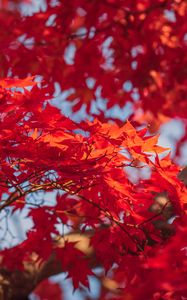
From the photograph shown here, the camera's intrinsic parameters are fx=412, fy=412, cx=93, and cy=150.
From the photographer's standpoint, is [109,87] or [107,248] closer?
[107,248]

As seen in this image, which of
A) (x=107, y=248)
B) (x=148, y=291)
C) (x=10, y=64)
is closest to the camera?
(x=148, y=291)

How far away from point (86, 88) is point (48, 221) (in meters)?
1.23

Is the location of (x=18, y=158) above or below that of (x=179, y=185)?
above

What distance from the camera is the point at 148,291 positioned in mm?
1098

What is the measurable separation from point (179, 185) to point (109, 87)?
165 cm

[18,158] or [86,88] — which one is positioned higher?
[18,158]

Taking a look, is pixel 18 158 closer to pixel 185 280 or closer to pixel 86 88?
pixel 185 280

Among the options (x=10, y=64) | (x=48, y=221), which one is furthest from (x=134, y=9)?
(x=48, y=221)

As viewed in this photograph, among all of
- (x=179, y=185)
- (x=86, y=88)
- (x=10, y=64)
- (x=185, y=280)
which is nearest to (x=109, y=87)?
(x=86, y=88)

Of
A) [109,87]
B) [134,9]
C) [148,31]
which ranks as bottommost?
[109,87]

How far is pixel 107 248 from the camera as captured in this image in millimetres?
2291

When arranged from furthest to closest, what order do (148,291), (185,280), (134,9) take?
1. (134,9)
2. (185,280)
3. (148,291)

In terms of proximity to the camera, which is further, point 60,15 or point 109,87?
point 109,87

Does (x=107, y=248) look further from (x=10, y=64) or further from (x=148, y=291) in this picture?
(x=10, y=64)
